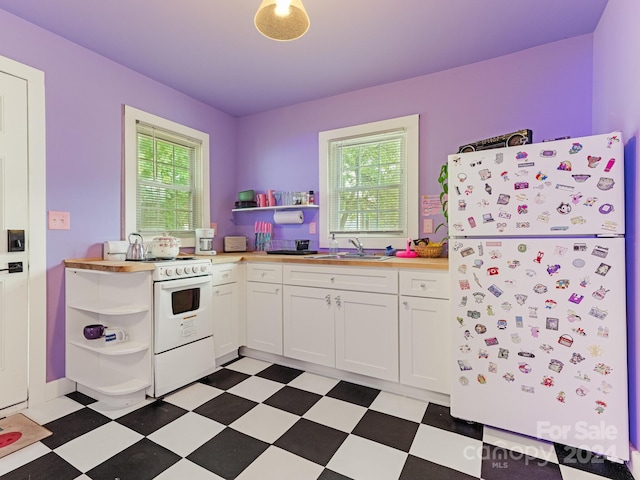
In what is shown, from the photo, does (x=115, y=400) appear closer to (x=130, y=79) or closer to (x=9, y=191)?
(x=9, y=191)

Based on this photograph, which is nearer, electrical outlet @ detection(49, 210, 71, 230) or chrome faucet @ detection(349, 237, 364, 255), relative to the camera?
electrical outlet @ detection(49, 210, 71, 230)

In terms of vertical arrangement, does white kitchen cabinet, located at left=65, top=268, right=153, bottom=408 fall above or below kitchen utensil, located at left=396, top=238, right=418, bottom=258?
below

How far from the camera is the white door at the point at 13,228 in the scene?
80.7 inches

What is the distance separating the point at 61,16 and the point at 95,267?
1.60 metres

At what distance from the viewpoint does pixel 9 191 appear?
207 cm

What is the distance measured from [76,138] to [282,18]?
6.03ft

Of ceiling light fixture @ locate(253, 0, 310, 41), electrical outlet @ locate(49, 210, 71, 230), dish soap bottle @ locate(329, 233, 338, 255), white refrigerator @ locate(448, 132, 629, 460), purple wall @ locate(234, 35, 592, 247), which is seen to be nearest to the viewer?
ceiling light fixture @ locate(253, 0, 310, 41)

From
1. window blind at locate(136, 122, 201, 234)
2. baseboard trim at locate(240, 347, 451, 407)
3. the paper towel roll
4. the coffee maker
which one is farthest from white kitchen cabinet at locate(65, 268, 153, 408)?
the paper towel roll

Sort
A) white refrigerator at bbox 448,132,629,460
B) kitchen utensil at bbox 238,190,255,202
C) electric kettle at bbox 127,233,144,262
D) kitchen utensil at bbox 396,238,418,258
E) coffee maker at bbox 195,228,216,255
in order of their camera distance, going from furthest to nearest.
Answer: kitchen utensil at bbox 238,190,255,202
coffee maker at bbox 195,228,216,255
kitchen utensil at bbox 396,238,418,258
electric kettle at bbox 127,233,144,262
white refrigerator at bbox 448,132,629,460

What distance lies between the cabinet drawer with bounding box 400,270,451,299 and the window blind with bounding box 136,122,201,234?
2224mm

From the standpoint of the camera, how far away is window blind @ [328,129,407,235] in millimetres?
3025

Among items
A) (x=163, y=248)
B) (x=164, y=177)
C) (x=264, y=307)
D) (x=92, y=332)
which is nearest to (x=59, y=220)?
(x=163, y=248)

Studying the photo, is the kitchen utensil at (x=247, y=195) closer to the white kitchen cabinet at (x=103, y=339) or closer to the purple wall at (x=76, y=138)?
the purple wall at (x=76, y=138)

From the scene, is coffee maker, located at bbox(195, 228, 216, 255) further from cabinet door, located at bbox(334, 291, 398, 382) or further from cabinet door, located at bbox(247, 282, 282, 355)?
cabinet door, located at bbox(334, 291, 398, 382)
